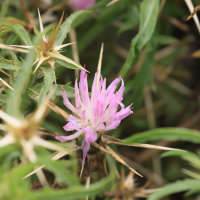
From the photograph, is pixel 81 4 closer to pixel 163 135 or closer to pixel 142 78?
pixel 142 78

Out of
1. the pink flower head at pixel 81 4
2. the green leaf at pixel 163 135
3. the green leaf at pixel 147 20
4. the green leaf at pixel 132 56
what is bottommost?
the green leaf at pixel 163 135

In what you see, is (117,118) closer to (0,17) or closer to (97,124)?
(97,124)

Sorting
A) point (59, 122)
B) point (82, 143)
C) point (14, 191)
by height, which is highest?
point (59, 122)

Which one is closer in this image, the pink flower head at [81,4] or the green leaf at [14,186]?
the green leaf at [14,186]

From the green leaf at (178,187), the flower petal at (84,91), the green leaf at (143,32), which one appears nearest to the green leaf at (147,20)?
the green leaf at (143,32)

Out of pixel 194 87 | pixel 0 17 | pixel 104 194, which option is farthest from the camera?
pixel 194 87

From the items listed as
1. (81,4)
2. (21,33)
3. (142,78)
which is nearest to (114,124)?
(21,33)

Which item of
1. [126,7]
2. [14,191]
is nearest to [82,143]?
[14,191]

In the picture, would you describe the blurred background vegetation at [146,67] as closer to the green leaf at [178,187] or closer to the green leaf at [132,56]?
the green leaf at [132,56]
